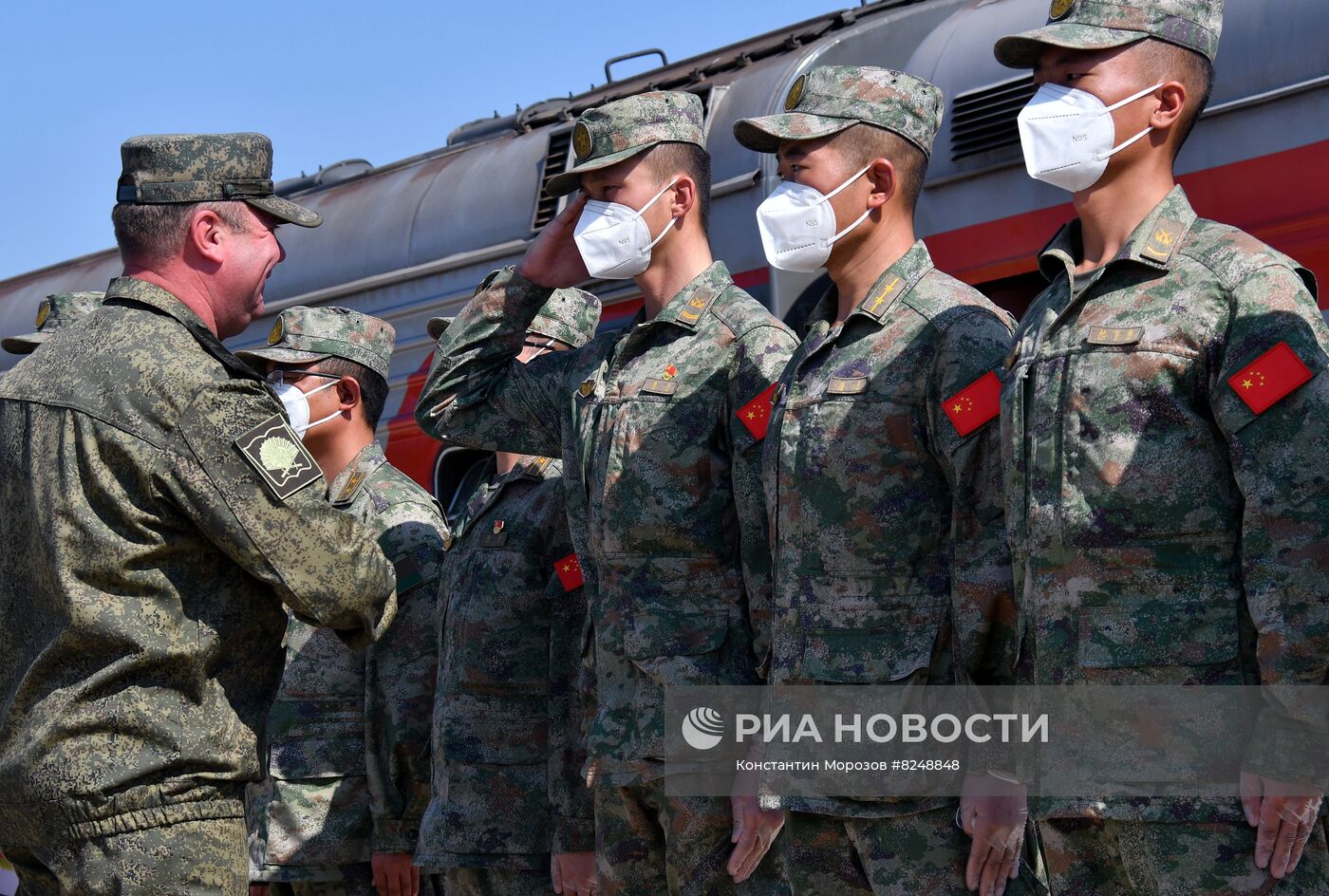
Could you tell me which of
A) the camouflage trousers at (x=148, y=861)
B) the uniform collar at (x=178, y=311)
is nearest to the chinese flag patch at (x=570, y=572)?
the uniform collar at (x=178, y=311)

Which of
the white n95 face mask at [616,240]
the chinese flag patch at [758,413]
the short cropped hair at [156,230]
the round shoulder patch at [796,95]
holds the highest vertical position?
the short cropped hair at [156,230]

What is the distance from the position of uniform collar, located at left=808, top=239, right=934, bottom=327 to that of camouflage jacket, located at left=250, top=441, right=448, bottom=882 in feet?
6.24

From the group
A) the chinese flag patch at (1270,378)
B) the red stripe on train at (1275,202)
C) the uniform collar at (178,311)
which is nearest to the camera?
the chinese flag patch at (1270,378)

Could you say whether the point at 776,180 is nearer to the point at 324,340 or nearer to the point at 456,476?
the point at 324,340

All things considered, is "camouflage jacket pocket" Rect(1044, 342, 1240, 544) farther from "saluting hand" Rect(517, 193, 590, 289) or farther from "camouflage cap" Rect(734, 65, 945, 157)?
"saluting hand" Rect(517, 193, 590, 289)

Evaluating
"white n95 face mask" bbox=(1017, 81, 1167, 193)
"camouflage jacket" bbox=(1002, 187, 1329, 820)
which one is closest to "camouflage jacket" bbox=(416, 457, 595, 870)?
"camouflage jacket" bbox=(1002, 187, 1329, 820)

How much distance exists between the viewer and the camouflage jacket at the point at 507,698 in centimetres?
457

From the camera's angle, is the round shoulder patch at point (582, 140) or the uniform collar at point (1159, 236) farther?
the round shoulder patch at point (582, 140)

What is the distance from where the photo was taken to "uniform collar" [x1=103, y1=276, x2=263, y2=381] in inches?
130

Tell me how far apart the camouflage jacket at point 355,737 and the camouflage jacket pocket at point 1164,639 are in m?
2.53

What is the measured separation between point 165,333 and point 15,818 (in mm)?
941

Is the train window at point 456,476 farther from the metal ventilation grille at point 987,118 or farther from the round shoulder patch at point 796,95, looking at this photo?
the round shoulder patch at point 796,95

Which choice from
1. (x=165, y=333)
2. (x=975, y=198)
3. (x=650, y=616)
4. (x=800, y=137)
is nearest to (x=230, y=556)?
(x=165, y=333)

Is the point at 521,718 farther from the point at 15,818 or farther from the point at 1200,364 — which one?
the point at 1200,364
